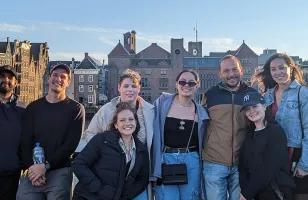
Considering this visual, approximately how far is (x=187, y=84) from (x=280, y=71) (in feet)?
3.39

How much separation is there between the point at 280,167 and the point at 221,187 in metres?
0.73

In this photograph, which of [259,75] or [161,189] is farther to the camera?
[259,75]

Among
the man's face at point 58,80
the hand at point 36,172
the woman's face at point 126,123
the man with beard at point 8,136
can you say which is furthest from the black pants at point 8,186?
the woman's face at point 126,123

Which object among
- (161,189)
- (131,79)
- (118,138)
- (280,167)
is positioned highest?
(131,79)

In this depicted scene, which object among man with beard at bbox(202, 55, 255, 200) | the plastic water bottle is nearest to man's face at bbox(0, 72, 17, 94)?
the plastic water bottle

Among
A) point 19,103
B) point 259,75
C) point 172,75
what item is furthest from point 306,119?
point 172,75

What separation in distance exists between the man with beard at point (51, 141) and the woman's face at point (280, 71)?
224 centimetres

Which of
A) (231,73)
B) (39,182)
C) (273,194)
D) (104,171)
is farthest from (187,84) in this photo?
(39,182)

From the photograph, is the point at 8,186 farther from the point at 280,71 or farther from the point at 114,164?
the point at 280,71

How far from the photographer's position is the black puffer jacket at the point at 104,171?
445 centimetres

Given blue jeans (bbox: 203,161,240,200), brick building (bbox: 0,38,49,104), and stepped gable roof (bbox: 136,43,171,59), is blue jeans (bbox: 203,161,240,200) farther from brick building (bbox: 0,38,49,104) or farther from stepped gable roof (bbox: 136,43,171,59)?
stepped gable roof (bbox: 136,43,171,59)

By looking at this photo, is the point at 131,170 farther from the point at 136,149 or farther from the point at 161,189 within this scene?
the point at 161,189

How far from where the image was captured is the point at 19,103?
542 cm

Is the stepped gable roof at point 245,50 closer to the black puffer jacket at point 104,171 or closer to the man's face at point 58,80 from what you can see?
the man's face at point 58,80
